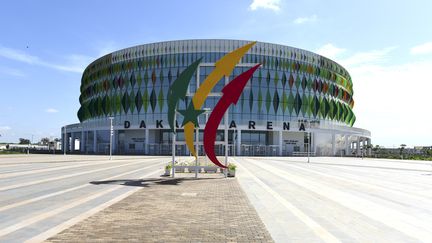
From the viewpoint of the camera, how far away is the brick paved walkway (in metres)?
8.29

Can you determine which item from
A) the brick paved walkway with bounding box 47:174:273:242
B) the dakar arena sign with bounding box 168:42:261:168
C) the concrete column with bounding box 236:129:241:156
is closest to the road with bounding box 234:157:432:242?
the brick paved walkway with bounding box 47:174:273:242

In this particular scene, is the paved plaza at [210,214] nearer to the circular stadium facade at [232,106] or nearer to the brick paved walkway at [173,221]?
the brick paved walkway at [173,221]

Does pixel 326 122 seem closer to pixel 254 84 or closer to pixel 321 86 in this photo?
pixel 321 86

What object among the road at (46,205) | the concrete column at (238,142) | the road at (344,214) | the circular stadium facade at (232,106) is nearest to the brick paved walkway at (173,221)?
the road at (46,205)

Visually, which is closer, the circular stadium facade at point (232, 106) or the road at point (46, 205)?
the road at point (46, 205)

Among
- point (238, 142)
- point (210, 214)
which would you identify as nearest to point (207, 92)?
point (210, 214)

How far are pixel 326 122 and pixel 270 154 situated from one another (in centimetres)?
2436

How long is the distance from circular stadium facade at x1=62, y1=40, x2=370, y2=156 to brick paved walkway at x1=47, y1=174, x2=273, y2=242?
6879 cm

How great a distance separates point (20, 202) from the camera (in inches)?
514

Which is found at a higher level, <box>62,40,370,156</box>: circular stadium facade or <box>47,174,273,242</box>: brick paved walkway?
<box>62,40,370,156</box>: circular stadium facade

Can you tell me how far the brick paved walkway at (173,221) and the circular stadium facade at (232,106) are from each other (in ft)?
226

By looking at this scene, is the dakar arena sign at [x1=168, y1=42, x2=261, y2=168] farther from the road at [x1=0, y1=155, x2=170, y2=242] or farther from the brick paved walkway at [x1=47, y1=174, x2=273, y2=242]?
the brick paved walkway at [x1=47, y1=174, x2=273, y2=242]

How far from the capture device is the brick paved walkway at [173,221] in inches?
326

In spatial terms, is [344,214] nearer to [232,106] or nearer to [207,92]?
[207,92]
